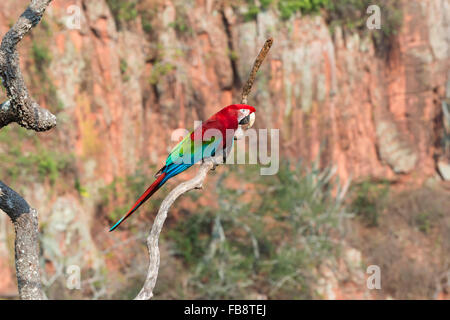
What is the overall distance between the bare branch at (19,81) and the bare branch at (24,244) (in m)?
0.26

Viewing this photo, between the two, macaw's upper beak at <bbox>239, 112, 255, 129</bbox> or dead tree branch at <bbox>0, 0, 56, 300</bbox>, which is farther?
macaw's upper beak at <bbox>239, 112, 255, 129</bbox>

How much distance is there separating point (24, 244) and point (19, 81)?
576mm

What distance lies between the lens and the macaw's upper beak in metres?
2.48

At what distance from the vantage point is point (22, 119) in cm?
160

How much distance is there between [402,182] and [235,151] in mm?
3497

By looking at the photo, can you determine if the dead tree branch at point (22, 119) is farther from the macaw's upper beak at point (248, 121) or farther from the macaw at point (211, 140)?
the macaw's upper beak at point (248, 121)

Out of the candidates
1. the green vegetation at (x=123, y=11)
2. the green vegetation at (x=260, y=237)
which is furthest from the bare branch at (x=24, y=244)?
the green vegetation at (x=123, y=11)

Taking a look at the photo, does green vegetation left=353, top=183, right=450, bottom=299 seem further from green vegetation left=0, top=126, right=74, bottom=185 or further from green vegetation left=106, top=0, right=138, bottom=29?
green vegetation left=106, top=0, right=138, bottom=29

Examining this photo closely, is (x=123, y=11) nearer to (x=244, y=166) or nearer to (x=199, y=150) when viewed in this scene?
(x=244, y=166)

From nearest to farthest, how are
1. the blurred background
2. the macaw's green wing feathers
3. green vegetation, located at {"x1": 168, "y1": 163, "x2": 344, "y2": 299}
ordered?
the macaw's green wing feathers
the blurred background
green vegetation, located at {"x1": 168, "y1": 163, "x2": 344, "y2": 299}

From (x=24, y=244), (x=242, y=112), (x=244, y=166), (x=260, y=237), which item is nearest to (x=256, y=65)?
(x=242, y=112)

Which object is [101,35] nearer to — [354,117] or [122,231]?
[122,231]

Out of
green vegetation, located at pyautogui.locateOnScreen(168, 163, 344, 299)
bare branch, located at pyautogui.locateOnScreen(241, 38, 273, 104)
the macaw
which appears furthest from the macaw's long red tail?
green vegetation, located at pyautogui.locateOnScreen(168, 163, 344, 299)
